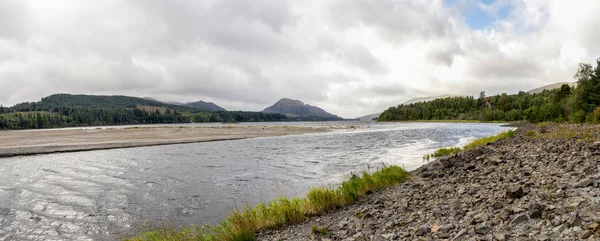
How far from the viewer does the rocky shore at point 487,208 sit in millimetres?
7434

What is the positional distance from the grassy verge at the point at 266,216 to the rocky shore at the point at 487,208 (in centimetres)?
57

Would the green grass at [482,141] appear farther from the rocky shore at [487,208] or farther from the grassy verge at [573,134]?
the rocky shore at [487,208]

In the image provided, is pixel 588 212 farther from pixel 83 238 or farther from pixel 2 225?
pixel 2 225

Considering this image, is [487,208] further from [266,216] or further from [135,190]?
[135,190]

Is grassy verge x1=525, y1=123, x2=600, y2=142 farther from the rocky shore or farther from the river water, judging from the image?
the river water

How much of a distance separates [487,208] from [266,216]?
8275 millimetres

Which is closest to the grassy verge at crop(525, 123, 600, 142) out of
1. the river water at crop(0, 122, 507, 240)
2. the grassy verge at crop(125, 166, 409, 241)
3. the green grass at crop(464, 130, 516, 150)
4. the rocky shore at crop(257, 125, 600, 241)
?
the green grass at crop(464, 130, 516, 150)

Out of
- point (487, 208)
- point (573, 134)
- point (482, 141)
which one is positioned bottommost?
point (482, 141)

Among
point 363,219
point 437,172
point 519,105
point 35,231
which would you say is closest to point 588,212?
point 363,219

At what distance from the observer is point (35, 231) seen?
14828mm

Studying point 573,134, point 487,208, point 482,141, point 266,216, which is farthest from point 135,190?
point 482,141

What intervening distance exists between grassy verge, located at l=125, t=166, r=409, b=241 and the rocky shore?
568 mm

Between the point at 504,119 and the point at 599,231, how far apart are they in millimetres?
211003

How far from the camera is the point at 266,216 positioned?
13.3 m
